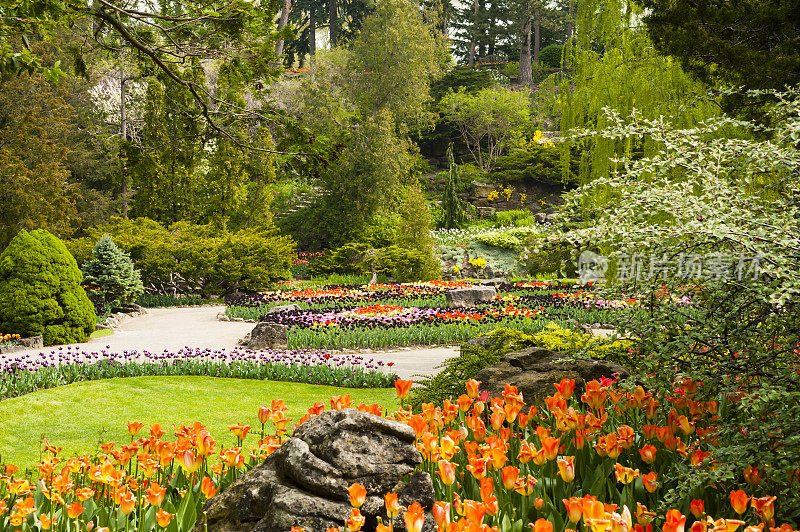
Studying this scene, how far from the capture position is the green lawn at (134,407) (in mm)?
5098

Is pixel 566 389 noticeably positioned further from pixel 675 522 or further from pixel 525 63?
pixel 525 63

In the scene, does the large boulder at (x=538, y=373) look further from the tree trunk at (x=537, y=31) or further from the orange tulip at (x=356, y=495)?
the tree trunk at (x=537, y=31)

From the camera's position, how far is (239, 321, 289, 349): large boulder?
10.0 meters

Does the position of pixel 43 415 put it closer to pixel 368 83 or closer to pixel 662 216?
pixel 662 216

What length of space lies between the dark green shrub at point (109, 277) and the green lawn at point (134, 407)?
844 centimetres

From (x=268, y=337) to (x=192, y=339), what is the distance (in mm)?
1918

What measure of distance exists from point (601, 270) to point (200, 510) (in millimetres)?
5429

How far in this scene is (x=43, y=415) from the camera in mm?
5797

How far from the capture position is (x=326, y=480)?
2.08 metres

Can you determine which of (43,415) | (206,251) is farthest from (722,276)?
(206,251)

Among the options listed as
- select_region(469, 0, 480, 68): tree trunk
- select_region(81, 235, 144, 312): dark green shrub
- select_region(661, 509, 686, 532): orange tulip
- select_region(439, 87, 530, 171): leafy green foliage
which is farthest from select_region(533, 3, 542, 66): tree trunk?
select_region(661, 509, 686, 532): orange tulip

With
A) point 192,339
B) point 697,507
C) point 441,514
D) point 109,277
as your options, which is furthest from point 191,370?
point 109,277

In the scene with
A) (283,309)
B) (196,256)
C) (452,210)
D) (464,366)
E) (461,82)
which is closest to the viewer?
(464,366)

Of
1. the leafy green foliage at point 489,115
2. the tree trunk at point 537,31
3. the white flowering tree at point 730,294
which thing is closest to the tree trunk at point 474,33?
the tree trunk at point 537,31
